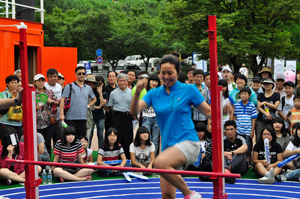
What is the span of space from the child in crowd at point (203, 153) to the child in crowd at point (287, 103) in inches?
74.7

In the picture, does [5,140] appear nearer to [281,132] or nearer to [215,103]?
[215,103]

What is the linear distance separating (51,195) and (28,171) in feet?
6.71

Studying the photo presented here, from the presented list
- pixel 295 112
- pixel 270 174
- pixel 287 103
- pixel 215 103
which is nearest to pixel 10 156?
pixel 215 103

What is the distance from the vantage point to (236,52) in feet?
74.0

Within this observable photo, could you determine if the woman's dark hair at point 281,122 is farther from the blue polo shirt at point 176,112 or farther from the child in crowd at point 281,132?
the blue polo shirt at point 176,112

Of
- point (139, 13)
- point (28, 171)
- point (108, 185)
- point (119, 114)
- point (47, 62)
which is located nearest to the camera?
point (28, 171)

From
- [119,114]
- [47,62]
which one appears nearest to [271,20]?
[47,62]

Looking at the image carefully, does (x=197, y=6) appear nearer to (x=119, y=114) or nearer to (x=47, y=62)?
(x=47, y=62)

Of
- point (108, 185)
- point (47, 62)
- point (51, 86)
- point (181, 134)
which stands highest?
point (47, 62)

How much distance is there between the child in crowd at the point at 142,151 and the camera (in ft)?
26.3

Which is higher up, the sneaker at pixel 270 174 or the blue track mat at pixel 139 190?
the sneaker at pixel 270 174

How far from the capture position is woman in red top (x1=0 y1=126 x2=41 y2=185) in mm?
7270

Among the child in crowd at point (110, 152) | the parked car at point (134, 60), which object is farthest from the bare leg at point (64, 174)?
the parked car at point (134, 60)

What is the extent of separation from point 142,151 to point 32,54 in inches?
265
